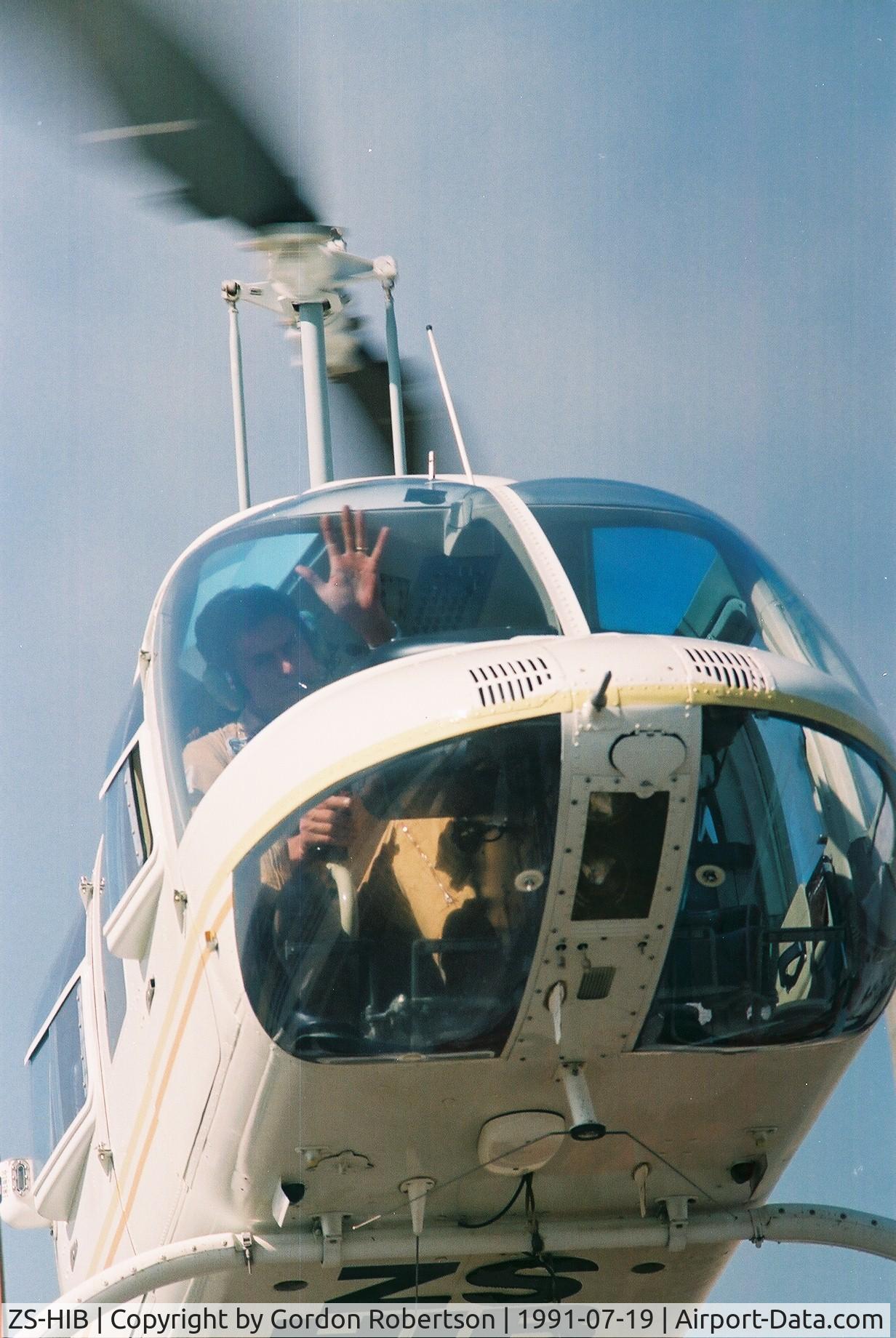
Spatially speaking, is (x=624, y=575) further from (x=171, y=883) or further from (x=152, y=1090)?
(x=152, y=1090)

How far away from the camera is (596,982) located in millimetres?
6328

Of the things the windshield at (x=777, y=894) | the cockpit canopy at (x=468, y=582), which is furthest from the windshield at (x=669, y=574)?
the windshield at (x=777, y=894)

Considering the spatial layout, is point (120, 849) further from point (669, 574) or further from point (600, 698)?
point (600, 698)

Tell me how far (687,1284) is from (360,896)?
2846mm

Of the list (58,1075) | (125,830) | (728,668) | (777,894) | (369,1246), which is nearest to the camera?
(728,668)

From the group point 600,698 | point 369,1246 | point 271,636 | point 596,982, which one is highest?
point 271,636

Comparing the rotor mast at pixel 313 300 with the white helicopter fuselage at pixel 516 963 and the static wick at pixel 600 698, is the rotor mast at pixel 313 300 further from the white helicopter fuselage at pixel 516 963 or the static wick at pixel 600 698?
the static wick at pixel 600 698

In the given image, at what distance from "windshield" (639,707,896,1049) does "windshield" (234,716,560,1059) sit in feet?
1.91

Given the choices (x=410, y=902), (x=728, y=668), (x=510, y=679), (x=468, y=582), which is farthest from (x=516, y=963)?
(x=468, y=582)

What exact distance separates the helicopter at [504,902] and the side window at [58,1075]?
1342 mm

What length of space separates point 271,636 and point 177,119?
2274 mm

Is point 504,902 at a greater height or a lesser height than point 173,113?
lesser

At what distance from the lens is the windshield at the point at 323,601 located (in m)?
6.69

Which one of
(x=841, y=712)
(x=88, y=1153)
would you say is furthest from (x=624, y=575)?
(x=88, y=1153)
